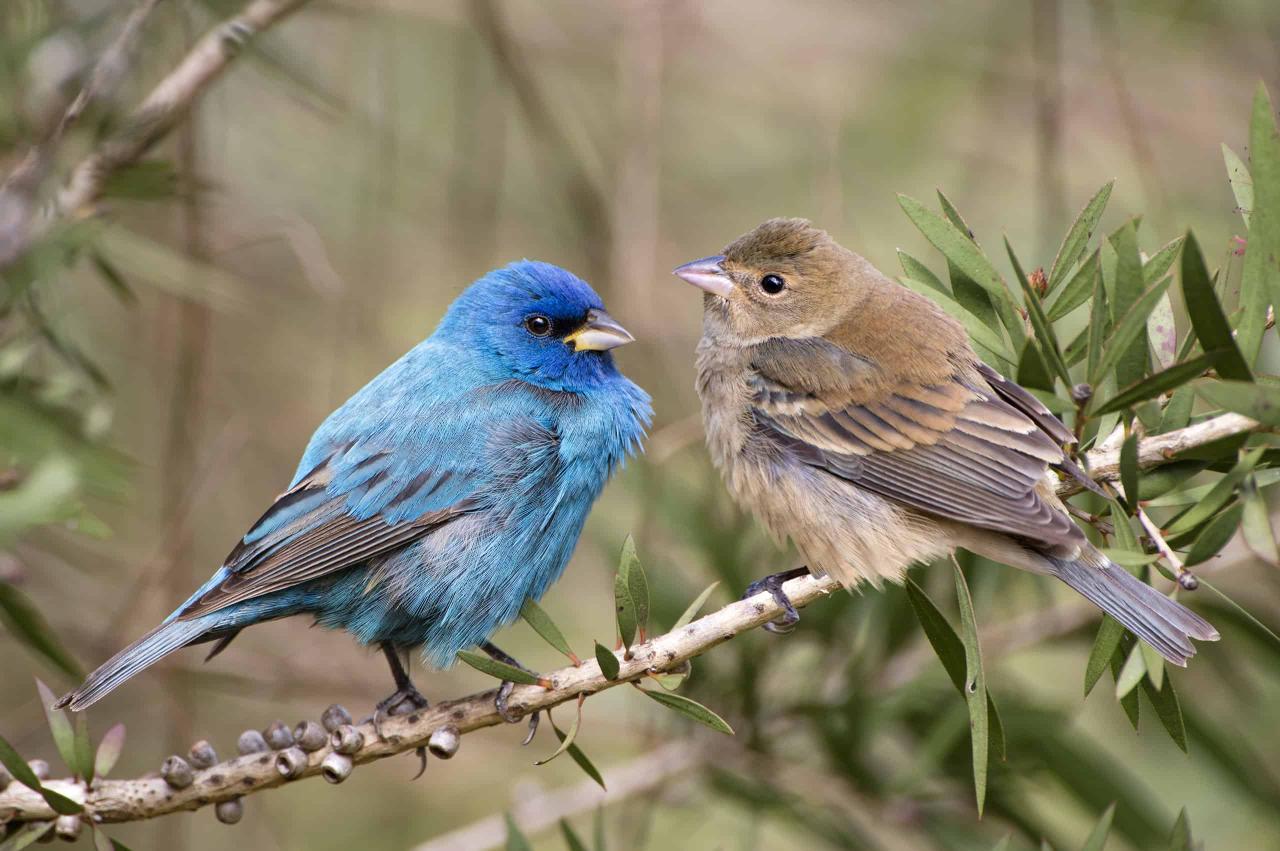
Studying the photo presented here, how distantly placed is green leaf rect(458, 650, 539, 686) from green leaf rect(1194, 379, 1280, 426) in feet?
4.26

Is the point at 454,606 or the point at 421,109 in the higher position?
the point at 421,109

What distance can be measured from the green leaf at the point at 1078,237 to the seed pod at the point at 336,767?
5.81ft

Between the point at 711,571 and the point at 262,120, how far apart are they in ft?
10.5

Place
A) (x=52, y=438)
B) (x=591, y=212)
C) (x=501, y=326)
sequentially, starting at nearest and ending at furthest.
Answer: (x=52, y=438)
(x=501, y=326)
(x=591, y=212)

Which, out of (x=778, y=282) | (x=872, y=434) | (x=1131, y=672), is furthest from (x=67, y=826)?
(x=778, y=282)

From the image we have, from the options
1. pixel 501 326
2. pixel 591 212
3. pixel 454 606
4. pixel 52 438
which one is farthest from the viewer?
pixel 591 212

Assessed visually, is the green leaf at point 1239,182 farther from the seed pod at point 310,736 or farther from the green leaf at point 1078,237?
the seed pod at point 310,736

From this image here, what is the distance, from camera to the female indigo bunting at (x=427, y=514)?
3.67m

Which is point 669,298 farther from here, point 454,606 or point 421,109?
point 454,606

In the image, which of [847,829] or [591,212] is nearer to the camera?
[847,829]

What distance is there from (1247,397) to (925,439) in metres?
1.34

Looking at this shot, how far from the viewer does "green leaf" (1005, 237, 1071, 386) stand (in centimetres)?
219

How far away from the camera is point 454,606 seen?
3691 mm

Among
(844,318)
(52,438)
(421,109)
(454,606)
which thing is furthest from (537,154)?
(52,438)
